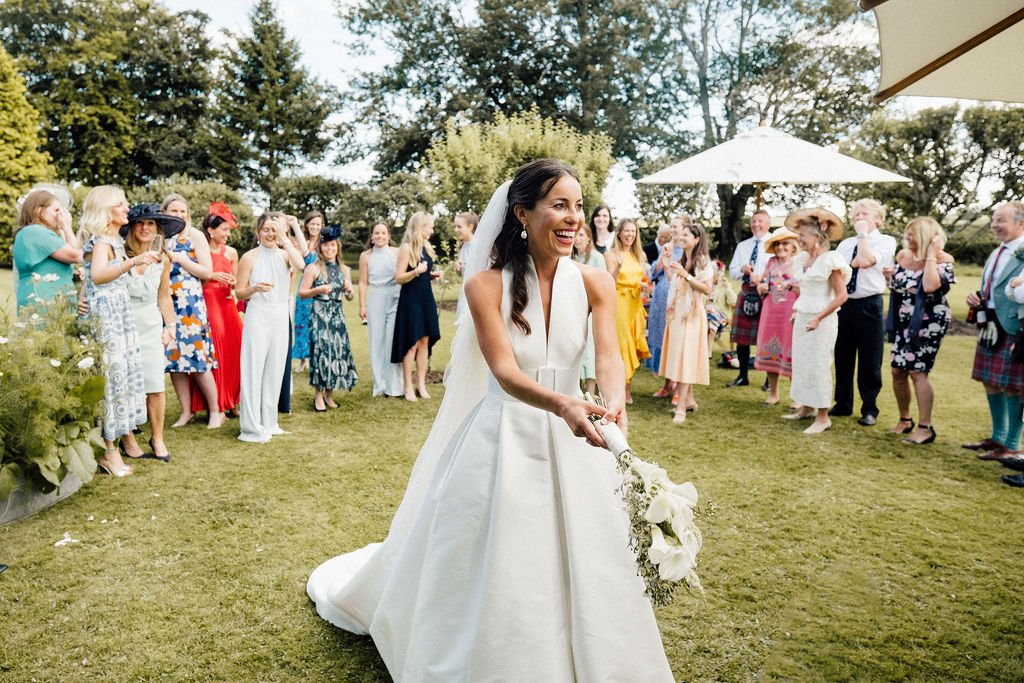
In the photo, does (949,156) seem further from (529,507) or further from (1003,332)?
(529,507)

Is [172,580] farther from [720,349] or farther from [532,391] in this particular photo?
[720,349]

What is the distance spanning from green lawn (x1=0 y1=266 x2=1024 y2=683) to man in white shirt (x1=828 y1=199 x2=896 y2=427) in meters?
0.75

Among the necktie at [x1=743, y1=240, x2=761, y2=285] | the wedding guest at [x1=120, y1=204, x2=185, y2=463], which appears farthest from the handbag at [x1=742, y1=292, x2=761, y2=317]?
the wedding guest at [x1=120, y1=204, x2=185, y2=463]

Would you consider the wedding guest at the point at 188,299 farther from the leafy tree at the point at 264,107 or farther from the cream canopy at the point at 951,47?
the leafy tree at the point at 264,107

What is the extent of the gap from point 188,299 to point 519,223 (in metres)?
5.09

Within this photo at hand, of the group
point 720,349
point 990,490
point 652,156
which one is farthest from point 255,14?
point 990,490

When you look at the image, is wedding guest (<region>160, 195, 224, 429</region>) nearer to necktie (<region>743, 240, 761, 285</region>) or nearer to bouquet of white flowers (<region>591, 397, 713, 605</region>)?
bouquet of white flowers (<region>591, 397, 713, 605</region>)

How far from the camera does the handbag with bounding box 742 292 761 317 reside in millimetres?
9359

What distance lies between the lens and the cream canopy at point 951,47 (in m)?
2.78

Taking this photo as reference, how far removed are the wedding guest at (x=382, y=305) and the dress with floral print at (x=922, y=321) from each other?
5.49m

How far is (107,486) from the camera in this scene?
5527 millimetres

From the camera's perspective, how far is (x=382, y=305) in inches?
351

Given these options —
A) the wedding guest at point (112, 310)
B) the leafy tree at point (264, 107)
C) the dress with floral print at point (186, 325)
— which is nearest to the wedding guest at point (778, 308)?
the dress with floral print at point (186, 325)

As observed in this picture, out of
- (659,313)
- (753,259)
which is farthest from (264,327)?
(753,259)
